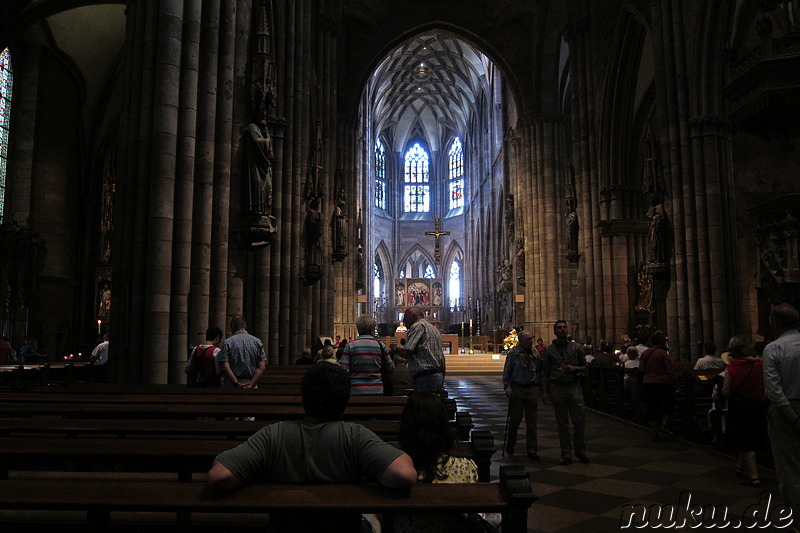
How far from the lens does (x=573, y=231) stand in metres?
21.8

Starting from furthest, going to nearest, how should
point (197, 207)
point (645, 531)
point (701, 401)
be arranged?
point (197, 207) < point (701, 401) < point (645, 531)

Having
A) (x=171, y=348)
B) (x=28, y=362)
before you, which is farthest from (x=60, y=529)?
(x=28, y=362)

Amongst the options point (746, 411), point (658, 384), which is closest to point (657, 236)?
point (658, 384)

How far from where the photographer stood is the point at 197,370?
23.0ft

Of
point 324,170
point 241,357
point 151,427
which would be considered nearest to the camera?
point 151,427

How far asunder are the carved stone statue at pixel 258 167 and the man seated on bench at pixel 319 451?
880 centimetres

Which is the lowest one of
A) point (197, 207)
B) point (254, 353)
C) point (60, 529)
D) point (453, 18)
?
point (60, 529)

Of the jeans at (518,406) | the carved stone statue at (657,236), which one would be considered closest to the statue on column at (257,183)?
the jeans at (518,406)

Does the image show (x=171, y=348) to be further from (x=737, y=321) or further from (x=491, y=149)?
(x=491, y=149)

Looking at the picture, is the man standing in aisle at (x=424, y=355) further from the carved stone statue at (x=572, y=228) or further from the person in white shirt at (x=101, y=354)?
the carved stone statue at (x=572, y=228)

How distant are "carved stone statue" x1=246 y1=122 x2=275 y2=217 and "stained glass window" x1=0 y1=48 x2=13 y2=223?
47.8 feet

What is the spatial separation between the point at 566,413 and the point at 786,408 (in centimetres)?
339

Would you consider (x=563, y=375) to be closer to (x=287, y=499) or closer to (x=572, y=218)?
(x=287, y=499)

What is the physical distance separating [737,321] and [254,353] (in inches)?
444
